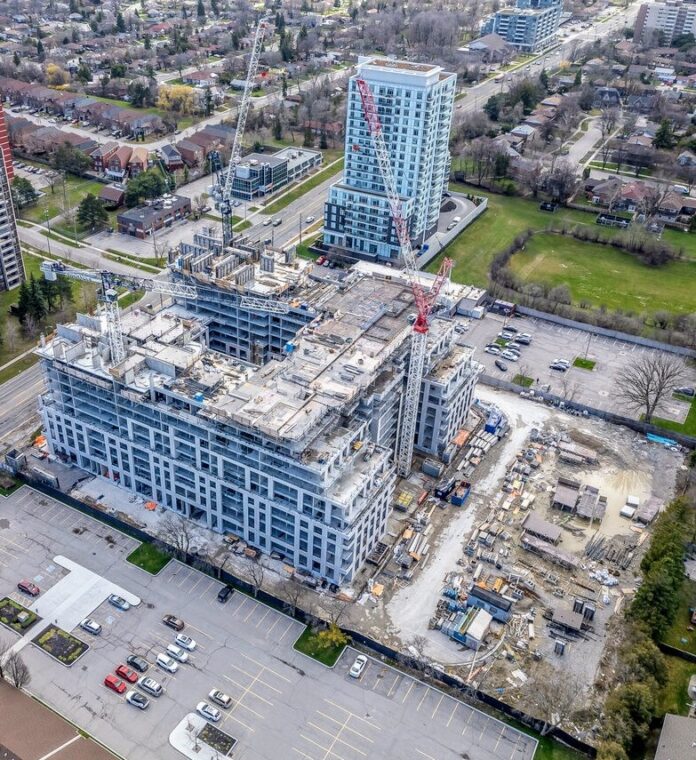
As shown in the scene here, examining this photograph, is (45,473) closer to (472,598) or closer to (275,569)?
(275,569)

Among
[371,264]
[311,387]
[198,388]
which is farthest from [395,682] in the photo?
[371,264]

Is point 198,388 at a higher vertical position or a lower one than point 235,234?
higher

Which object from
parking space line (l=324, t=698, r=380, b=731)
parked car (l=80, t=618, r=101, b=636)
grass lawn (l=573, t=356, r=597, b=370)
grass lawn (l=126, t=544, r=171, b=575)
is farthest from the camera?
grass lawn (l=573, t=356, r=597, b=370)

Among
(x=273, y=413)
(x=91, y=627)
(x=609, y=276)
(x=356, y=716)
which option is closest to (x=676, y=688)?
(x=356, y=716)

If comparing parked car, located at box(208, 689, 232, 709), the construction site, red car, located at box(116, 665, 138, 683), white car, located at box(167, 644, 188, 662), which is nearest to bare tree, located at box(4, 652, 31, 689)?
red car, located at box(116, 665, 138, 683)

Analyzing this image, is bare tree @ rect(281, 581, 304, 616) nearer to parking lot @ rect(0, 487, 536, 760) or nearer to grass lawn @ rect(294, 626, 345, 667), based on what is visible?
parking lot @ rect(0, 487, 536, 760)

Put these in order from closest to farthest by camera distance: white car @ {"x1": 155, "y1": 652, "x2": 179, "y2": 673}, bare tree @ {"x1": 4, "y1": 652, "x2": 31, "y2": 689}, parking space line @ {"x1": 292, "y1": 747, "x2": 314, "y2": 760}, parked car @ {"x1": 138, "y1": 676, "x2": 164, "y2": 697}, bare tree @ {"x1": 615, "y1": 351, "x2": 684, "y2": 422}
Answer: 1. parking space line @ {"x1": 292, "y1": 747, "x2": 314, "y2": 760}
2. bare tree @ {"x1": 4, "y1": 652, "x2": 31, "y2": 689}
3. parked car @ {"x1": 138, "y1": 676, "x2": 164, "y2": 697}
4. white car @ {"x1": 155, "y1": 652, "x2": 179, "y2": 673}
5. bare tree @ {"x1": 615, "y1": 351, "x2": 684, "y2": 422}
